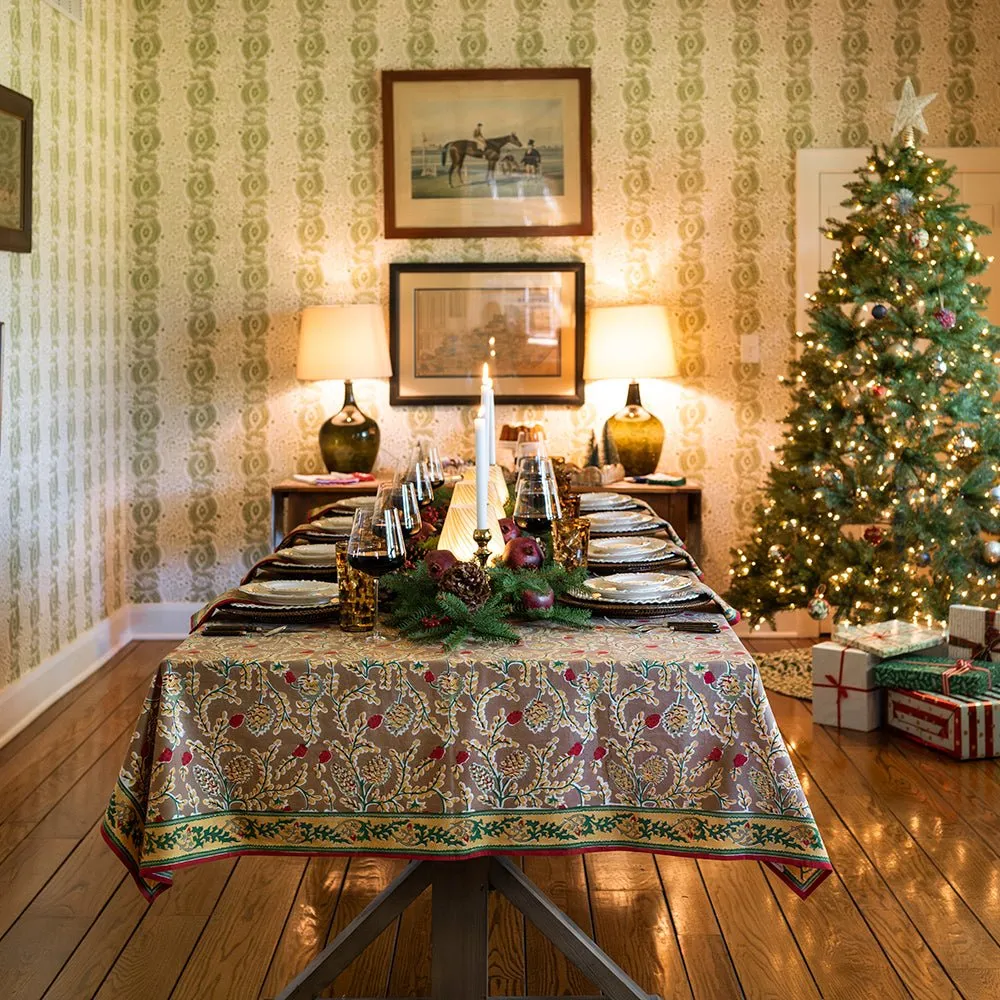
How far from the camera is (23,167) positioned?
14.2 ft

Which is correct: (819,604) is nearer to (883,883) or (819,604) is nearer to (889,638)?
(889,638)

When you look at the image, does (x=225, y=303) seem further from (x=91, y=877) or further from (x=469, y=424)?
(x=91, y=877)

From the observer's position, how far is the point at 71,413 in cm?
499

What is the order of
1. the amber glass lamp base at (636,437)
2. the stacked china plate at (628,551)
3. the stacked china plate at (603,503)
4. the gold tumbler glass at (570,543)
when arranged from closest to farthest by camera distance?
the gold tumbler glass at (570,543)
the stacked china plate at (628,551)
the stacked china plate at (603,503)
the amber glass lamp base at (636,437)

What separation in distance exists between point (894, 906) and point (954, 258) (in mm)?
2825

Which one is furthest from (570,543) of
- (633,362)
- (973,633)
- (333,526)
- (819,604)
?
(633,362)

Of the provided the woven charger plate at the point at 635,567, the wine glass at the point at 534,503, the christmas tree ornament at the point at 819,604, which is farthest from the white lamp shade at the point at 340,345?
the wine glass at the point at 534,503

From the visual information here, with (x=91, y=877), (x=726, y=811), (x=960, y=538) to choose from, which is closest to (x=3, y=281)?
(x=91, y=877)

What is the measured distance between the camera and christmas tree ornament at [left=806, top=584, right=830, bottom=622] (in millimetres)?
4812

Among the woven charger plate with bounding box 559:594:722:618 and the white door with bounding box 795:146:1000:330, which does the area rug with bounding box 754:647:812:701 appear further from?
the woven charger plate with bounding box 559:594:722:618

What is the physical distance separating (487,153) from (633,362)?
46.3 inches

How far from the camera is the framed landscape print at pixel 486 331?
18.7ft

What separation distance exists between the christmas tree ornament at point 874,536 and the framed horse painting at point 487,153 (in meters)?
1.81

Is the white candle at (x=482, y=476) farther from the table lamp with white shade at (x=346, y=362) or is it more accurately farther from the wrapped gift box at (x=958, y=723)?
the table lamp with white shade at (x=346, y=362)
